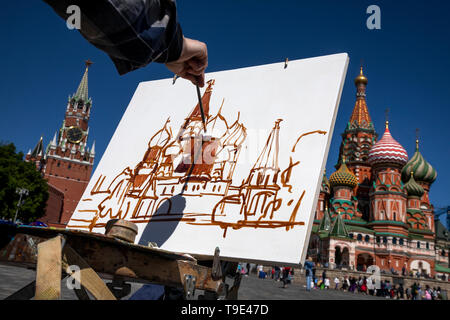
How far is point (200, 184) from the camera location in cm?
308

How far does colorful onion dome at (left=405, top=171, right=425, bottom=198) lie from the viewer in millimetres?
40312

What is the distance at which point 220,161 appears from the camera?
310cm

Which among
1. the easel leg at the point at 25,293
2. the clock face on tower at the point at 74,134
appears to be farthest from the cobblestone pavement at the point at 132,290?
the clock face on tower at the point at 74,134

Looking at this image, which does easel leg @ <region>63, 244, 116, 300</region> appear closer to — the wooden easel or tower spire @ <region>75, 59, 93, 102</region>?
the wooden easel

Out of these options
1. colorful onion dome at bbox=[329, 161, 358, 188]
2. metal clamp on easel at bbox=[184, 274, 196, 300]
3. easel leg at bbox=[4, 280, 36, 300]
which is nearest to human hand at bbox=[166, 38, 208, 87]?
metal clamp on easel at bbox=[184, 274, 196, 300]

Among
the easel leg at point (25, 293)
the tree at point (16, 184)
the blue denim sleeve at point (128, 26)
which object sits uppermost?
the tree at point (16, 184)

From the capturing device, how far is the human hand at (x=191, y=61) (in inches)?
56.6

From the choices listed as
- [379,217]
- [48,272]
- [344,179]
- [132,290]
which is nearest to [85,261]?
[48,272]

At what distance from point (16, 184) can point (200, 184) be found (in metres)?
31.2

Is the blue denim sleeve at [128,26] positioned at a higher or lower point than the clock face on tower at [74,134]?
lower

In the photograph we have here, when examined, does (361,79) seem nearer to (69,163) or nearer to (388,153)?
(388,153)

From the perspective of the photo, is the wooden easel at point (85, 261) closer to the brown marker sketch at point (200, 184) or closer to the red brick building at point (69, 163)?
the brown marker sketch at point (200, 184)

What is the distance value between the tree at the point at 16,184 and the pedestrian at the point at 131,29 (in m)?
32.1
